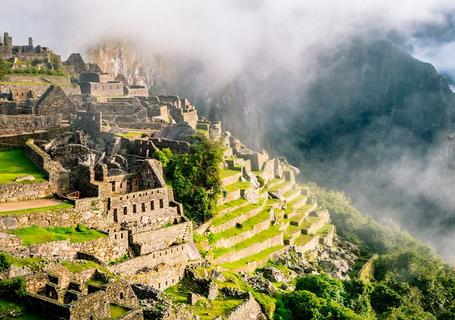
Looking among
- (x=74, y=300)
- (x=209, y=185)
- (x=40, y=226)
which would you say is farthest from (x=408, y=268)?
(x=74, y=300)

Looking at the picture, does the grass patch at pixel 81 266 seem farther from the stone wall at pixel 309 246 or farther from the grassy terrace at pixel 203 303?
the stone wall at pixel 309 246

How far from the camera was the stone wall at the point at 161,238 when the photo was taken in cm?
3131

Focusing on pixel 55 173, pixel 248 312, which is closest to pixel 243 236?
pixel 248 312

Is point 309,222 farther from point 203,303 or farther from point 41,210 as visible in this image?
point 41,210

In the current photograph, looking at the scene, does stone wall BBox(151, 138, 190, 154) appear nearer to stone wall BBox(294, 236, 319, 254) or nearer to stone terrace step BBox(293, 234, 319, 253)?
stone wall BBox(294, 236, 319, 254)

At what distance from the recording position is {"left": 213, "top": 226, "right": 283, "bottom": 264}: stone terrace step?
4075cm

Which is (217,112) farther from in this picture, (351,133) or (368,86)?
(368,86)

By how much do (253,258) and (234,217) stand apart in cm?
317

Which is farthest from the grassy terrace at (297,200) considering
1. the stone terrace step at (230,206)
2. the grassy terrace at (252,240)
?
the stone terrace step at (230,206)

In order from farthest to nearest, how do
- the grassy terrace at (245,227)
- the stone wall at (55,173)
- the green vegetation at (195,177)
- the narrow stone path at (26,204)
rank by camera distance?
the grassy terrace at (245,227)
the green vegetation at (195,177)
the stone wall at (55,173)
the narrow stone path at (26,204)

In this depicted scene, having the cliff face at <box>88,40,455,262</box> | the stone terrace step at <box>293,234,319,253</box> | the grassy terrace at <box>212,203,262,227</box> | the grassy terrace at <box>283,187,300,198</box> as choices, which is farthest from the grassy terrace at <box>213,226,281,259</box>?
the cliff face at <box>88,40,455,262</box>

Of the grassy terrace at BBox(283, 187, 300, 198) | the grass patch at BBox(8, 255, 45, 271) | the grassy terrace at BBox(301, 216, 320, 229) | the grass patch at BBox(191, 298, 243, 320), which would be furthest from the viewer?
the grassy terrace at BBox(283, 187, 300, 198)

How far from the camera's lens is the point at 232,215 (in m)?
45.7

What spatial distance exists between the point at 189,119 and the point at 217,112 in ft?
248
